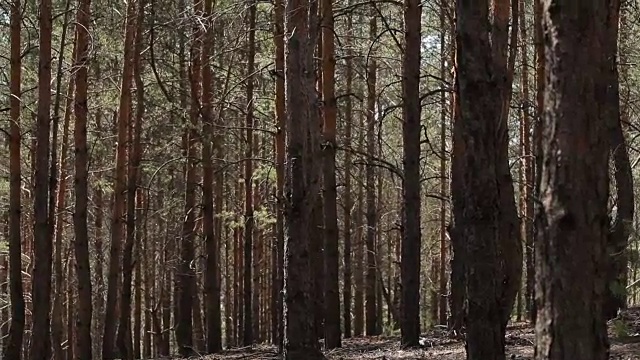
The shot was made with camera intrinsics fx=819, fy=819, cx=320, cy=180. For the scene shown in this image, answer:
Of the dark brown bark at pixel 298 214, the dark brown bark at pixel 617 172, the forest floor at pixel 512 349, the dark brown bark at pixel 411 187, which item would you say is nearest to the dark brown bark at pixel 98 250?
the forest floor at pixel 512 349

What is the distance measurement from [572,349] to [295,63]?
5383 millimetres

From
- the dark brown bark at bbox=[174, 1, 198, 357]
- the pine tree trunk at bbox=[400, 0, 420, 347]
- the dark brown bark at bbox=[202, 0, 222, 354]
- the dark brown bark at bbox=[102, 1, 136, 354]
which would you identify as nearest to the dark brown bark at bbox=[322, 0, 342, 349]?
the pine tree trunk at bbox=[400, 0, 420, 347]

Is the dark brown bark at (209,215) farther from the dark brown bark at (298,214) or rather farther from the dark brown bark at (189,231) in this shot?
the dark brown bark at (298,214)

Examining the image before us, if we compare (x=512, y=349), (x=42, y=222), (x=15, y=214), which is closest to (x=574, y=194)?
(x=512, y=349)

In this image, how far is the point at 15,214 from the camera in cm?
1348

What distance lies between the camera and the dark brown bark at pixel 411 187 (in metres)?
11.2

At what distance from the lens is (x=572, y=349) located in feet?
A: 13.5

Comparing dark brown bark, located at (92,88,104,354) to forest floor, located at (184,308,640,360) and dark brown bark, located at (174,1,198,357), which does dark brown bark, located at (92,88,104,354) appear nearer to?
dark brown bark, located at (174,1,198,357)

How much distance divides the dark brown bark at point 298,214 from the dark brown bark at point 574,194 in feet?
14.8

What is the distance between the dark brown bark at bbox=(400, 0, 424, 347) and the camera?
11.2m

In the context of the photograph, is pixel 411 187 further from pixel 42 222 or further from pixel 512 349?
pixel 42 222

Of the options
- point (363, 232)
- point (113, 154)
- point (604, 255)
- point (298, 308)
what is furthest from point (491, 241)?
point (363, 232)

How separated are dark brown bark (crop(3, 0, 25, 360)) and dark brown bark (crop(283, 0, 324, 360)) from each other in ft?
20.6

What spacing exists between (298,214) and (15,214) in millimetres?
6892
